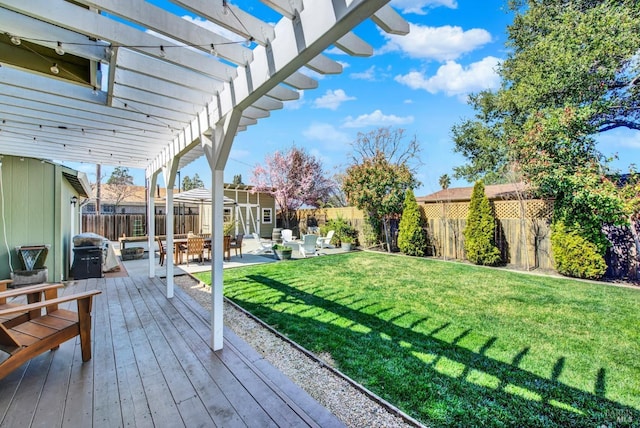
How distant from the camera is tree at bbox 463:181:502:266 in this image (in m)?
8.29

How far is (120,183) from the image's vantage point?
21.2m

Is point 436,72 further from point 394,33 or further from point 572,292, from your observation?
point 394,33

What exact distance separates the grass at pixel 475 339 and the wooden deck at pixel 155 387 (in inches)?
30.6

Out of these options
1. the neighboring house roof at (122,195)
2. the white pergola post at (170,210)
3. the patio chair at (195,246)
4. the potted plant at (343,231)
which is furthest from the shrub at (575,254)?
the neighboring house roof at (122,195)

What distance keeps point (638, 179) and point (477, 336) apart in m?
6.04

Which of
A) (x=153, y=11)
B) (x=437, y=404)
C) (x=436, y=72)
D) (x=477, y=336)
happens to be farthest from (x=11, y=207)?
(x=436, y=72)

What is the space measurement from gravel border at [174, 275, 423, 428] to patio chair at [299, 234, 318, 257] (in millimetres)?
6324

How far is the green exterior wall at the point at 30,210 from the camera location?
4949 millimetres

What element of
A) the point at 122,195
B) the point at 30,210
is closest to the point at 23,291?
the point at 30,210

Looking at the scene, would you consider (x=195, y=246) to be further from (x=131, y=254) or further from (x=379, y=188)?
(x=379, y=188)

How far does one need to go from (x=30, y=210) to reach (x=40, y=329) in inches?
165

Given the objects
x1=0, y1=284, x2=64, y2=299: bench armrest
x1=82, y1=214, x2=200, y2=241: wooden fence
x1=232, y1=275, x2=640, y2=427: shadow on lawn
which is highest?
x1=82, y1=214, x2=200, y2=241: wooden fence

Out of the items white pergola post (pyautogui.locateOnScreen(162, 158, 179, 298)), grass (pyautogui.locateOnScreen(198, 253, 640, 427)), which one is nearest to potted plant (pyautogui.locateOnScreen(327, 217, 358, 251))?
grass (pyautogui.locateOnScreen(198, 253, 640, 427))

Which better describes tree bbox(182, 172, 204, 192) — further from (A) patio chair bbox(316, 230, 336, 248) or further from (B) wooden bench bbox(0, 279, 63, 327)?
(B) wooden bench bbox(0, 279, 63, 327)
